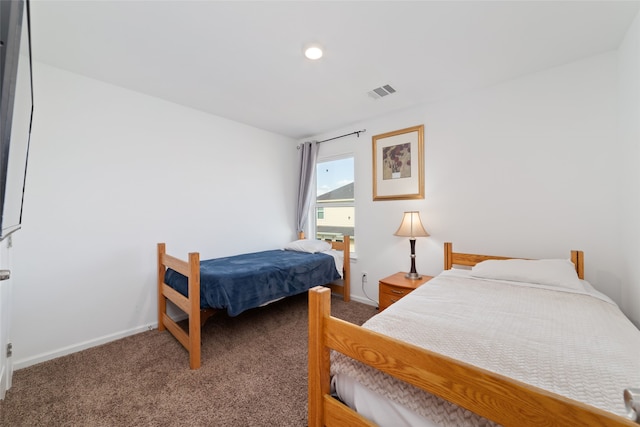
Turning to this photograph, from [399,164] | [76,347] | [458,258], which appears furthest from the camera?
[399,164]

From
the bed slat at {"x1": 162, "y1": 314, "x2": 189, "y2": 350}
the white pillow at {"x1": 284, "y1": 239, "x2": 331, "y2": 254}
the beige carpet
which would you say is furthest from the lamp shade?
the bed slat at {"x1": 162, "y1": 314, "x2": 189, "y2": 350}

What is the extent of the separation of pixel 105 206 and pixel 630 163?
4.13m

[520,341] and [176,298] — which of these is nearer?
[520,341]

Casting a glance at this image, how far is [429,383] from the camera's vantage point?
2.45 ft

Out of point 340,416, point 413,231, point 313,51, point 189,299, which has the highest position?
point 313,51

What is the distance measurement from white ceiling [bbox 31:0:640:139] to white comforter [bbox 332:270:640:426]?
70.2 inches

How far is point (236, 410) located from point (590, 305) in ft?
7.09

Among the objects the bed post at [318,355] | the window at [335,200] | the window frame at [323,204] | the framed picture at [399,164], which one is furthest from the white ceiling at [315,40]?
the bed post at [318,355]

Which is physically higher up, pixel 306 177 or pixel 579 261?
pixel 306 177

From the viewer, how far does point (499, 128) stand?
239cm

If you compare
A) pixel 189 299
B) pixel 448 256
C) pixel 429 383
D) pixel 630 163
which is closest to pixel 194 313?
pixel 189 299

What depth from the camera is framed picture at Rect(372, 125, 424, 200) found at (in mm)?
2861

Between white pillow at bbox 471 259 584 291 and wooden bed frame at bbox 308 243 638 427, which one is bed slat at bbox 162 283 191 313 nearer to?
wooden bed frame at bbox 308 243 638 427

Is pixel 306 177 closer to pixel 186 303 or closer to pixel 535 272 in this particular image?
pixel 186 303
